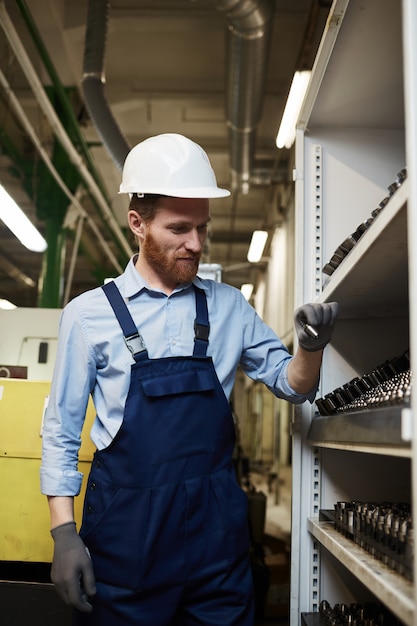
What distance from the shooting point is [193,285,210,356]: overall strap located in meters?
1.50

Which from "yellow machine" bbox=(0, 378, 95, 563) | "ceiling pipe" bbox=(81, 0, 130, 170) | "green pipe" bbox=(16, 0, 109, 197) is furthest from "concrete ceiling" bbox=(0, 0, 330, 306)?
"yellow machine" bbox=(0, 378, 95, 563)

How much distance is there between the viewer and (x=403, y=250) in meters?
1.14

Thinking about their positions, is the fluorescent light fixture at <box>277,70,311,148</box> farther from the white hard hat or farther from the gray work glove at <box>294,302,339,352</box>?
the gray work glove at <box>294,302,339,352</box>

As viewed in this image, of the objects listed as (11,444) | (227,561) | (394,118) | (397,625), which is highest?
(394,118)

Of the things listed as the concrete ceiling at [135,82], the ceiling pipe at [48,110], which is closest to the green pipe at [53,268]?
the concrete ceiling at [135,82]

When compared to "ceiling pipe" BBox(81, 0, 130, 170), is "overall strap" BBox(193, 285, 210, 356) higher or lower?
lower

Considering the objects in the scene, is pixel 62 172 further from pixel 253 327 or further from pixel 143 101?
pixel 253 327

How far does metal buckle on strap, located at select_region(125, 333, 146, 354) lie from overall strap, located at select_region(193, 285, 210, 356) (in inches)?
5.3

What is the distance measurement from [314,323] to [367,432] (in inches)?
12.8

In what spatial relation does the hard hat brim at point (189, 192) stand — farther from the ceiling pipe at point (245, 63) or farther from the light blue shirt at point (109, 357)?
the ceiling pipe at point (245, 63)

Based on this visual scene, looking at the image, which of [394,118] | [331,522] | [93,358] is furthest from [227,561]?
[394,118]

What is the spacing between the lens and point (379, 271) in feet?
4.24

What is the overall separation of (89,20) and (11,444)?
2.41 m

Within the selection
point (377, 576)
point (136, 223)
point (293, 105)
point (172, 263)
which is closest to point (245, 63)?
point (293, 105)
